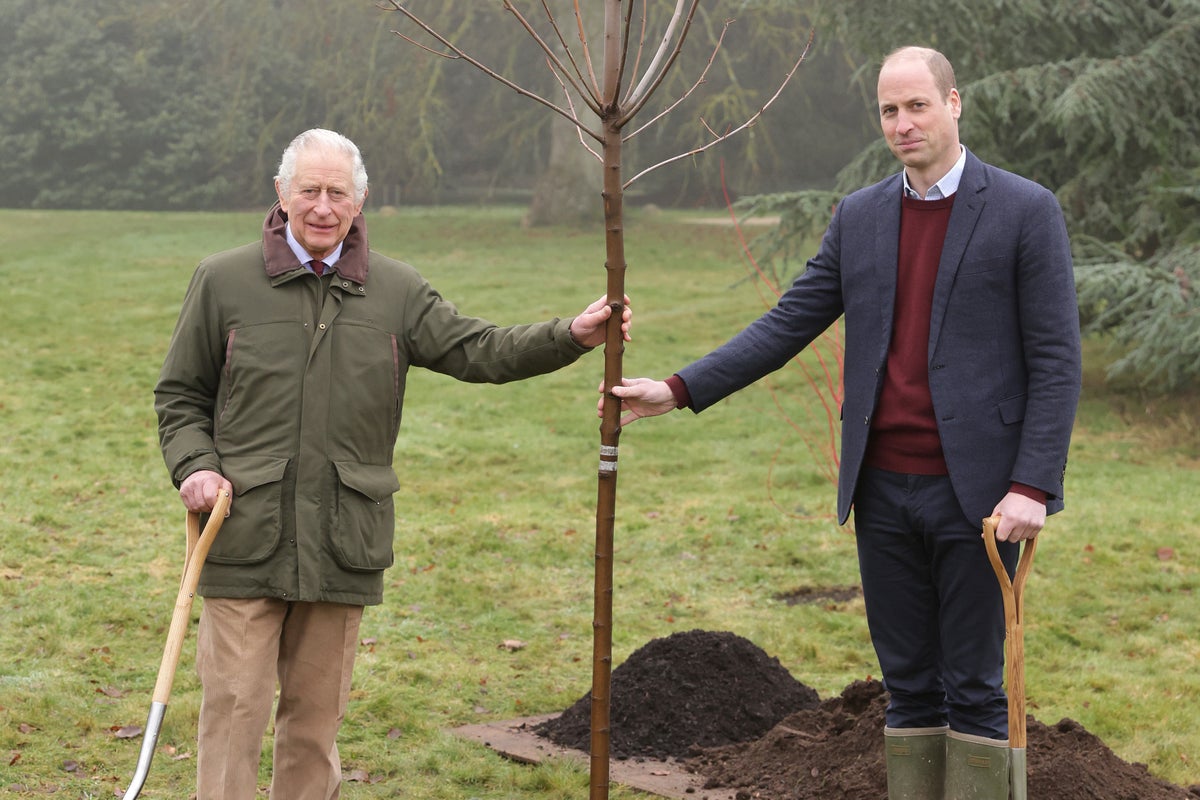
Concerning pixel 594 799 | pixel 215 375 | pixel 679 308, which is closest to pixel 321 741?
pixel 594 799

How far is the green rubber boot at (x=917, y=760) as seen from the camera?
11.8 ft

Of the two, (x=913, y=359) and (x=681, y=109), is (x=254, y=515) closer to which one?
(x=913, y=359)

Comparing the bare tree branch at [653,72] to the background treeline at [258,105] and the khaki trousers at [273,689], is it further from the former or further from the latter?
the background treeline at [258,105]

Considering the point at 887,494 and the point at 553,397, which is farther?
the point at 553,397

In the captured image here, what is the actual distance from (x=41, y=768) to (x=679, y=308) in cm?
→ 1395

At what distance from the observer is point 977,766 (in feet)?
11.2

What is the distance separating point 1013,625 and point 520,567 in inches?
204

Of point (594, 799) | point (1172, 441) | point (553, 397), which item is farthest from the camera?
point (553, 397)

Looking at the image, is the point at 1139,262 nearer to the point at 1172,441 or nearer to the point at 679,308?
the point at 1172,441

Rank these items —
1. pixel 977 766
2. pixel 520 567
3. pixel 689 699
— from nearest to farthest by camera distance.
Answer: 1. pixel 977 766
2. pixel 689 699
3. pixel 520 567

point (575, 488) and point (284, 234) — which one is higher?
point (284, 234)

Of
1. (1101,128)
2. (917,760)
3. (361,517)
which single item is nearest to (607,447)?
(361,517)

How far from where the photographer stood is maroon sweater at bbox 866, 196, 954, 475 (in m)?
3.36

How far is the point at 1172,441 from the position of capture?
460 inches
